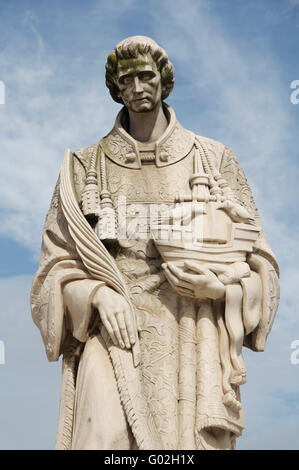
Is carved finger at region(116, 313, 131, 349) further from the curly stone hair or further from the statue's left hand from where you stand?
the curly stone hair

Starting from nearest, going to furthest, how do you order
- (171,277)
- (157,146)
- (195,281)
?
(195,281) < (171,277) < (157,146)

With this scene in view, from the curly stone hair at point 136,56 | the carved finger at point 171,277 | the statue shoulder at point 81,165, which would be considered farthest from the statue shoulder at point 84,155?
the carved finger at point 171,277

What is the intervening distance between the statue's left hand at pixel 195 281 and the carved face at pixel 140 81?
1647mm

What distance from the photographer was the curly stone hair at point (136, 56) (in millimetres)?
7984

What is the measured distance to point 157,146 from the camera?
8.23 metres

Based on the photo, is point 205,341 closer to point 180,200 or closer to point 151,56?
point 180,200

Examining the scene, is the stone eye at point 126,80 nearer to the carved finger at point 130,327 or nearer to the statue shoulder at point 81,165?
the statue shoulder at point 81,165

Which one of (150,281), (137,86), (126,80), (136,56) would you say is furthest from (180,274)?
(136,56)

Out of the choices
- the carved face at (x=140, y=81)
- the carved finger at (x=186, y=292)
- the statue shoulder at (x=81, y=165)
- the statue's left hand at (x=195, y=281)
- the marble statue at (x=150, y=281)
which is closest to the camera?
the marble statue at (x=150, y=281)

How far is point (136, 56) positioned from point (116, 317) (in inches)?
99.3

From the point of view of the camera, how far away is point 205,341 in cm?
739

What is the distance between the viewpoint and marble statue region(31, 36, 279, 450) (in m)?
7.07

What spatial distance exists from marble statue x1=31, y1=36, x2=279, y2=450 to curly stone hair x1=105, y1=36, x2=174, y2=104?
1cm

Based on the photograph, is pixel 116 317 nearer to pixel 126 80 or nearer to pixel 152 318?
pixel 152 318
